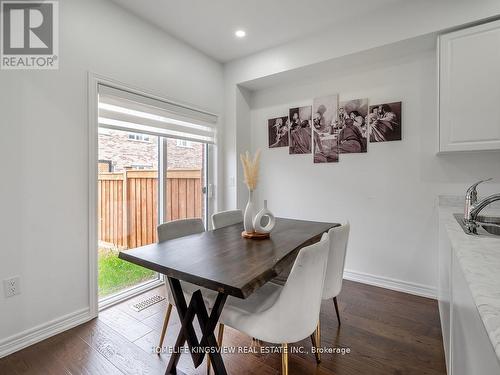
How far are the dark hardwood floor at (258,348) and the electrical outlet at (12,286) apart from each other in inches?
15.6

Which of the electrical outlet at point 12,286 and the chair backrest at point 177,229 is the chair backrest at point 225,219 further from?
the electrical outlet at point 12,286

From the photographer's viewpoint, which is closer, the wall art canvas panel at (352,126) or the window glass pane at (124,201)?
Answer: the window glass pane at (124,201)

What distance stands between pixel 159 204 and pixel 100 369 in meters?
1.57

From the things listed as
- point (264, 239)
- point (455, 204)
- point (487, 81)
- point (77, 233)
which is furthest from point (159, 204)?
point (487, 81)

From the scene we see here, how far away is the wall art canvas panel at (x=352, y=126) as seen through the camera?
279cm

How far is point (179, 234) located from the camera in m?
1.93

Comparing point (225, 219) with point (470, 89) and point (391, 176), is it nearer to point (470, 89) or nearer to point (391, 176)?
point (391, 176)

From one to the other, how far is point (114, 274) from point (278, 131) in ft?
8.15

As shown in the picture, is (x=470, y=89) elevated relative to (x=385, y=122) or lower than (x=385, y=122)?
elevated

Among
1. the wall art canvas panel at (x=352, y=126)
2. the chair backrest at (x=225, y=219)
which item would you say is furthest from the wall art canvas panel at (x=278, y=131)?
the chair backrest at (x=225, y=219)

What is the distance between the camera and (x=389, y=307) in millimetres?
2283

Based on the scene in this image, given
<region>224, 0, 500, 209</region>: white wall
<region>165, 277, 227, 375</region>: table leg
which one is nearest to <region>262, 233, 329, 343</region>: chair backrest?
<region>165, 277, 227, 375</region>: table leg

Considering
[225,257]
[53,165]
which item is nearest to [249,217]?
[225,257]

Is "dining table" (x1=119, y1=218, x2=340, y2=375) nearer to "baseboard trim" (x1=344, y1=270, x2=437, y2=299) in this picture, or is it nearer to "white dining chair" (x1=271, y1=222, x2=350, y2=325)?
"white dining chair" (x1=271, y1=222, x2=350, y2=325)
